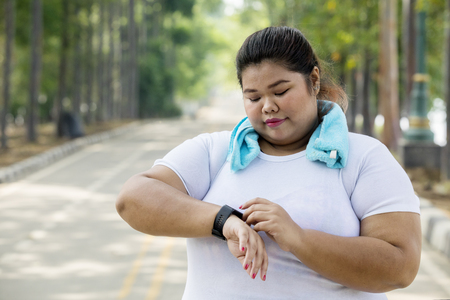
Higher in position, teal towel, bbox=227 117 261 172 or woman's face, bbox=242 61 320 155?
woman's face, bbox=242 61 320 155

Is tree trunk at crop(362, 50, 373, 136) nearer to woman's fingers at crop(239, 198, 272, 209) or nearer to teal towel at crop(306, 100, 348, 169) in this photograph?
teal towel at crop(306, 100, 348, 169)

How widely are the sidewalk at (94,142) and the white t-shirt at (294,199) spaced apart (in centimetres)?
546

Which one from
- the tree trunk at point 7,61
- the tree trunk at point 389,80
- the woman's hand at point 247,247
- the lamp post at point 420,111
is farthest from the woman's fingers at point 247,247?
the tree trunk at point 7,61

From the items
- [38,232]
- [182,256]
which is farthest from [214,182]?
[38,232]

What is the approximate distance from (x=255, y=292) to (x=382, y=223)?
48 cm

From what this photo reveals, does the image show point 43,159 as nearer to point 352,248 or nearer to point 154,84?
point 352,248

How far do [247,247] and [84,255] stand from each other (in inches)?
222

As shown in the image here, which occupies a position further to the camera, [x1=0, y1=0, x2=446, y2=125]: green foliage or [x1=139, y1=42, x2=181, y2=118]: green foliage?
[x1=139, y1=42, x2=181, y2=118]: green foliage

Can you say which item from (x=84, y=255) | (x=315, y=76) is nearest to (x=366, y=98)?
(x=84, y=255)

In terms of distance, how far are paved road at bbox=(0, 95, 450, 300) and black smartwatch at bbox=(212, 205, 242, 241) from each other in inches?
152

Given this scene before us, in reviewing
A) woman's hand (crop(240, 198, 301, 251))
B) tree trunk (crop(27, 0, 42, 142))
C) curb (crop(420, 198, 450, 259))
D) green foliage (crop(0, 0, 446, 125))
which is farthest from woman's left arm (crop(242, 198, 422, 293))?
tree trunk (crop(27, 0, 42, 142))

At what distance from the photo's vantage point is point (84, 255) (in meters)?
7.21

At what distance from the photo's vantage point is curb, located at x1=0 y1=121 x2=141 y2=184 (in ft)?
46.6

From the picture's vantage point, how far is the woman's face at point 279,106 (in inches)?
82.6
